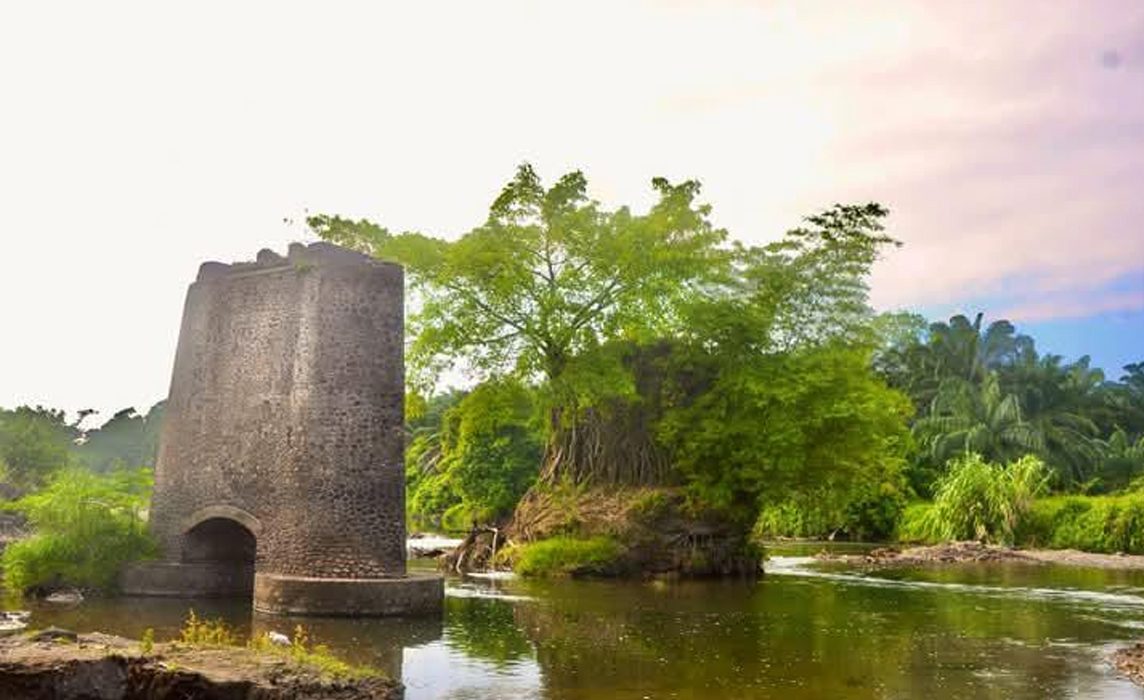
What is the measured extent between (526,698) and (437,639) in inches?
229

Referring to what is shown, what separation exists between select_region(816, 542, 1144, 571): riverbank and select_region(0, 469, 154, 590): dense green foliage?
2753cm

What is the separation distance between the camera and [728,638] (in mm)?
19609

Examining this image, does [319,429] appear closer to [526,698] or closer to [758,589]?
[526,698]

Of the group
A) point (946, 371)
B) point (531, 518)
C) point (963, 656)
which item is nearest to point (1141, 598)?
point (963, 656)

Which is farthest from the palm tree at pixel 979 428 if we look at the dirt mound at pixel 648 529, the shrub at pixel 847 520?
the dirt mound at pixel 648 529

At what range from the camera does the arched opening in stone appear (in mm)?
24719

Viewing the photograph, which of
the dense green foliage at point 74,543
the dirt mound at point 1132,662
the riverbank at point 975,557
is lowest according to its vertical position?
the dirt mound at point 1132,662

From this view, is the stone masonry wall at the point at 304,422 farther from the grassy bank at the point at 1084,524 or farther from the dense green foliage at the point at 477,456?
the grassy bank at the point at 1084,524

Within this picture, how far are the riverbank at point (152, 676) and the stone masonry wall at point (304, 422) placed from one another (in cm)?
945

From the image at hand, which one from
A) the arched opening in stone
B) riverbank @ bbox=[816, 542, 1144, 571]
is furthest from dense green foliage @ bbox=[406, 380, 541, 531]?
riverbank @ bbox=[816, 542, 1144, 571]

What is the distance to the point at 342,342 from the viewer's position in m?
22.5

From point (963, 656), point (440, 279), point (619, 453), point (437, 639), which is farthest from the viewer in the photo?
point (619, 453)

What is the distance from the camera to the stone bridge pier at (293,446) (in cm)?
2181

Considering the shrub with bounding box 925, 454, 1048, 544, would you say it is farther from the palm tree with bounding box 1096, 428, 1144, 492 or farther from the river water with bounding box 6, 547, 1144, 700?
the river water with bounding box 6, 547, 1144, 700
